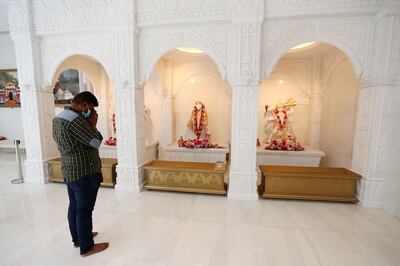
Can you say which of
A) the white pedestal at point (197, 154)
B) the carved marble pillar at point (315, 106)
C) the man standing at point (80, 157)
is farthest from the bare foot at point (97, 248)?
the carved marble pillar at point (315, 106)

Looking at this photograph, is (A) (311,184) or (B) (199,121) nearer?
(A) (311,184)

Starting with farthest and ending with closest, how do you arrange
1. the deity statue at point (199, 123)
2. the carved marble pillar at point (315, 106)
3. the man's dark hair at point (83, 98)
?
the deity statue at point (199, 123), the carved marble pillar at point (315, 106), the man's dark hair at point (83, 98)

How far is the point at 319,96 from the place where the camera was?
5652mm

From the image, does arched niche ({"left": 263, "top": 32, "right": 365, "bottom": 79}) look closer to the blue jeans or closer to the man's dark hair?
the man's dark hair

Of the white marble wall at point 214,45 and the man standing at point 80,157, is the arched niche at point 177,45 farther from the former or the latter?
the man standing at point 80,157

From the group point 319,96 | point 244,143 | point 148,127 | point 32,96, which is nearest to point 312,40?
point 244,143

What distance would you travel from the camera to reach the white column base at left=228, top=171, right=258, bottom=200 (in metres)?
3.63

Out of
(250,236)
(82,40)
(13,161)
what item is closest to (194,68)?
(82,40)

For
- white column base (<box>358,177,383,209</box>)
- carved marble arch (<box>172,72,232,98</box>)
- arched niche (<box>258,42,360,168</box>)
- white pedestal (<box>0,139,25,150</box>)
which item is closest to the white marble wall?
white column base (<box>358,177,383,209</box>)

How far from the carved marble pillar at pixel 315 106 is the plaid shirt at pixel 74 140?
5.73m

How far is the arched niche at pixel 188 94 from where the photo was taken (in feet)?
20.3

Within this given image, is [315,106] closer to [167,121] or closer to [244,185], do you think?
[244,185]

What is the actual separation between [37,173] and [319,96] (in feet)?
24.4

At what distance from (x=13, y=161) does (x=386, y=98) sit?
977cm
